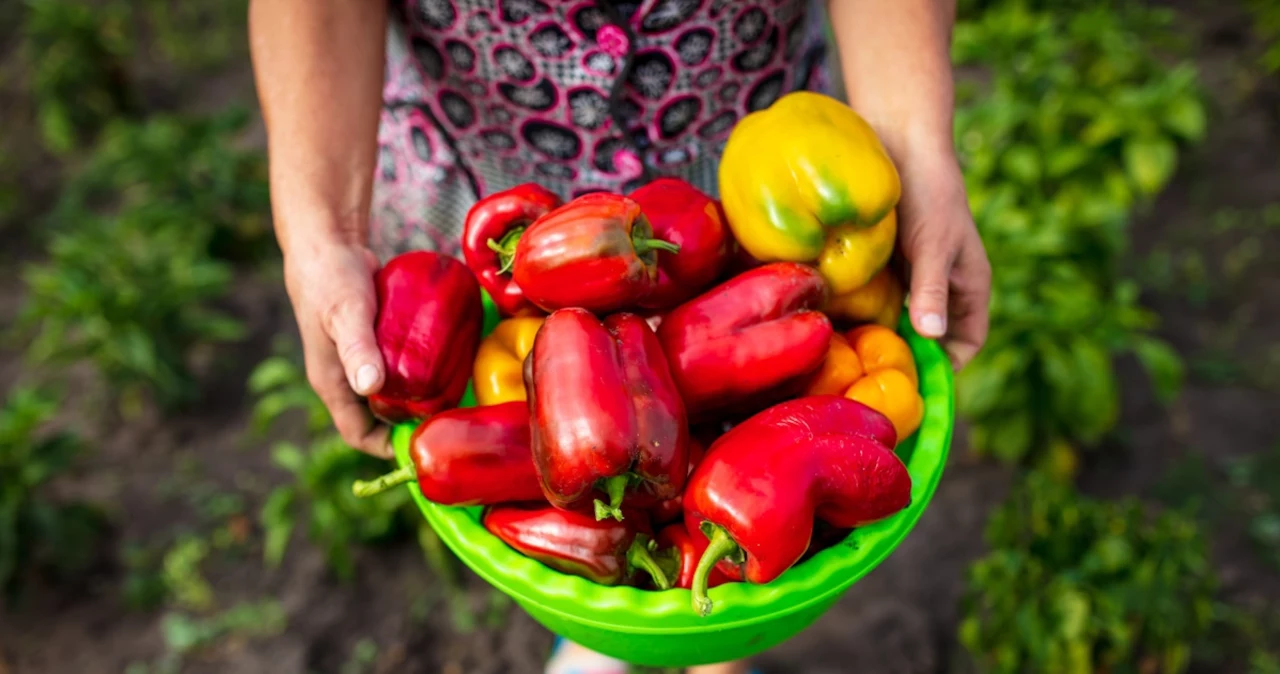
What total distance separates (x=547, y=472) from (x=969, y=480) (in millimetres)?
2514

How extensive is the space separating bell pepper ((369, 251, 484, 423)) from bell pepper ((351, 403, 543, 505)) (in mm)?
142

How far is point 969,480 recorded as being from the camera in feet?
12.0

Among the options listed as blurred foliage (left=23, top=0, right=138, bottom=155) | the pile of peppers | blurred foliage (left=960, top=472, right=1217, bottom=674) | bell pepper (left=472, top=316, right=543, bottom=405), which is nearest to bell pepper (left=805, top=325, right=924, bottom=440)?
the pile of peppers

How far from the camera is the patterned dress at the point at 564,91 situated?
2080 mm

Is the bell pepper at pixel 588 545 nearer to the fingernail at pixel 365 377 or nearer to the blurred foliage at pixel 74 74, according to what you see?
the fingernail at pixel 365 377

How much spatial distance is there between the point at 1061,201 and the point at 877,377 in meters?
2.71

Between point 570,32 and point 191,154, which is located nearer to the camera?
point 570,32

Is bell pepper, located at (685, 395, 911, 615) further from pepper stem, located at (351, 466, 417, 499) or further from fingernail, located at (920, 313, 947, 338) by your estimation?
pepper stem, located at (351, 466, 417, 499)

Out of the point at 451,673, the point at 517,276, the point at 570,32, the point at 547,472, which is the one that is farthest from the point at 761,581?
the point at 451,673

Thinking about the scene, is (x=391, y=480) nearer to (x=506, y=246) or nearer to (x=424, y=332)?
(x=424, y=332)

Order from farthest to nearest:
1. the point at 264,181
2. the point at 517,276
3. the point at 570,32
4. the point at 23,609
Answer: the point at 264,181
the point at 23,609
the point at 570,32
the point at 517,276

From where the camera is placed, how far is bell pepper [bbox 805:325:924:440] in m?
1.80

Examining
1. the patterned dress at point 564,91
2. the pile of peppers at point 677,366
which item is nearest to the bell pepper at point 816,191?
the pile of peppers at point 677,366

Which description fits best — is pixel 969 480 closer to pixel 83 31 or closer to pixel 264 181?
pixel 264 181
